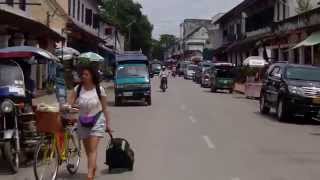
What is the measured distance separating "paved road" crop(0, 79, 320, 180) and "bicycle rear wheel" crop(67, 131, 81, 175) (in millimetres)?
146

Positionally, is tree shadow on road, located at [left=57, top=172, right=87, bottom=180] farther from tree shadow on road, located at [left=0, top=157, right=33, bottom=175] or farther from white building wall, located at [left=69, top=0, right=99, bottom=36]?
white building wall, located at [left=69, top=0, right=99, bottom=36]

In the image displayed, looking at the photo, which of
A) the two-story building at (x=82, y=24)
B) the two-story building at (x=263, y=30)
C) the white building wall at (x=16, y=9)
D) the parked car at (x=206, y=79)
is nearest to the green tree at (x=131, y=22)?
the two-story building at (x=82, y=24)

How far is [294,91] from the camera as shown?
21250 millimetres

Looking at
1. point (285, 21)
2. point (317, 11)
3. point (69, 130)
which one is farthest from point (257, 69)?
point (69, 130)

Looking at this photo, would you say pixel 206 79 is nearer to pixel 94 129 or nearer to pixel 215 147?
pixel 215 147

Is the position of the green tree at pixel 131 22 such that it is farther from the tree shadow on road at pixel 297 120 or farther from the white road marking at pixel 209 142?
the white road marking at pixel 209 142

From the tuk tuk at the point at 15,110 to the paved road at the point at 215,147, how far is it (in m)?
0.45

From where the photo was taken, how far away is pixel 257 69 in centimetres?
4384

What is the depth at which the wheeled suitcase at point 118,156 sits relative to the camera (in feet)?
36.0

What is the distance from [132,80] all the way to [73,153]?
18.9 metres

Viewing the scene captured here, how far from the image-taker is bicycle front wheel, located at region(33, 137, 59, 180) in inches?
380

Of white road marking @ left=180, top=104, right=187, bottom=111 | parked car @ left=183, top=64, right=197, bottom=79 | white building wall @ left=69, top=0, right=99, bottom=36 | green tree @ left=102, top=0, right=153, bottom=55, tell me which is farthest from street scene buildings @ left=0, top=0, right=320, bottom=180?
→ green tree @ left=102, top=0, right=153, bottom=55

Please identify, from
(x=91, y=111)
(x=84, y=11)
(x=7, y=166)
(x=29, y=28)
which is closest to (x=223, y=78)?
(x=84, y=11)

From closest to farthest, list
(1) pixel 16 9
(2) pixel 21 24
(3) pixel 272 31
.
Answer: (2) pixel 21 24 < (1) pixel 16 9 < (3) pixel 272 31
